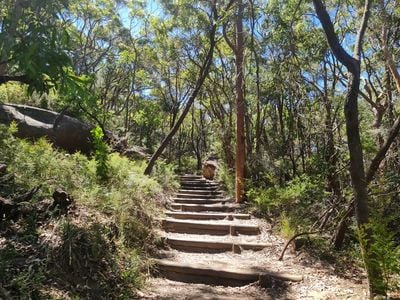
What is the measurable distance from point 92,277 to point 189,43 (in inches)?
502

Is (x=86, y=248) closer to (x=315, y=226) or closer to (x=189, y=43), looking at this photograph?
(x=315, y=226)

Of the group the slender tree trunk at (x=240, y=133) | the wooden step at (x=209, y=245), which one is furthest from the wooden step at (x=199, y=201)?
the wooden step at (x=209, y=245)

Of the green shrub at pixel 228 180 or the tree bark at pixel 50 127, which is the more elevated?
the tree bark at pixel 50 127

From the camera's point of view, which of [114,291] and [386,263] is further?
[114,291]

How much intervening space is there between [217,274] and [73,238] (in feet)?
7.14

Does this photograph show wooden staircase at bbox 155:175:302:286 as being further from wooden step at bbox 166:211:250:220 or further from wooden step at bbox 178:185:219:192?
wooden step at bbox 178:185:219:192

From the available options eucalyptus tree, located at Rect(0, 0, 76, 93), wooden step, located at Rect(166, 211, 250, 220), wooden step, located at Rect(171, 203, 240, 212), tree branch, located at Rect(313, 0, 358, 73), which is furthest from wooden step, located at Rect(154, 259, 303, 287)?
wooden step, located at Rect(171, 203, 240, 212)

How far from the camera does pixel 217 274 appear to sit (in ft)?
16.9

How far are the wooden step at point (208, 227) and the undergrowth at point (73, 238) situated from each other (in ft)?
2.13

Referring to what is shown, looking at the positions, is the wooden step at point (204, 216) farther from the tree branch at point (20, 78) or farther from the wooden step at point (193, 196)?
the tree branch at point (20, 78)

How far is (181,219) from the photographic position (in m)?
8.02

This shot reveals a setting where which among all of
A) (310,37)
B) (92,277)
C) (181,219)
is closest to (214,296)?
(92,277)

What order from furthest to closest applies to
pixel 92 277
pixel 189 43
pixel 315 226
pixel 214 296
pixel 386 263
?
pixel 189 43 < pixel 315 226 < pixel 214 296 < pixel 92 277 < pixel 386 263

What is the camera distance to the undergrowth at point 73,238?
11.9 ft
